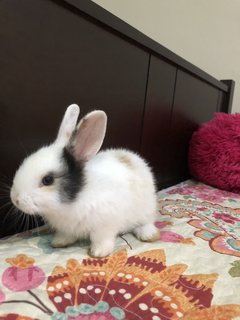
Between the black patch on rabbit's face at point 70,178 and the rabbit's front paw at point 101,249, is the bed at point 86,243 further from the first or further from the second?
the black patch on rabbit's face at point 70,178

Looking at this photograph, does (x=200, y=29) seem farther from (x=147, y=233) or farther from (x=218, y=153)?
(x=147, y=233)

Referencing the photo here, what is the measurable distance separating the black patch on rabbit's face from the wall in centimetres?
181

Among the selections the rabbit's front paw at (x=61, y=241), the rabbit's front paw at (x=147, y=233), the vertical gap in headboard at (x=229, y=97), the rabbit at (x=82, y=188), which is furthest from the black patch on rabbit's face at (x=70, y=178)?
the vertical gap in headboard at (x=229, y=97)

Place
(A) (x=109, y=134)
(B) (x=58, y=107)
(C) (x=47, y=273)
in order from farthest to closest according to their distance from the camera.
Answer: (A) (x=109, y=134)
(B) (x=58, y=107)
(C) (x=47, y=273)

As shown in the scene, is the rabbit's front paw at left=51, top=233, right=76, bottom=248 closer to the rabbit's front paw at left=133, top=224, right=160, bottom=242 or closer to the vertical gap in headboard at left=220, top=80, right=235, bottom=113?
the rabbit's front paw at left=133, top=224, right=160, bottom=242

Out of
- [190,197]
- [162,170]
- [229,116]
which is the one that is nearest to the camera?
[190,197]

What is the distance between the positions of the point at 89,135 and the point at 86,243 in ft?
1.01

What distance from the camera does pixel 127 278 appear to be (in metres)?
0.73

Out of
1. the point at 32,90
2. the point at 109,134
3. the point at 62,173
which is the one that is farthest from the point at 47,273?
the point at 109,134

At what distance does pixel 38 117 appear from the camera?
0.92 m

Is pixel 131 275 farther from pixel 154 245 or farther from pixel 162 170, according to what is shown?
pixel 162 170

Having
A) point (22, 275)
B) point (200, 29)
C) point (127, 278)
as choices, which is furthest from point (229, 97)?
point (22, 275)

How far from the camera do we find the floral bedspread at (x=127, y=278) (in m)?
0.62

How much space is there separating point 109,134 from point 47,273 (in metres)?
0.60
